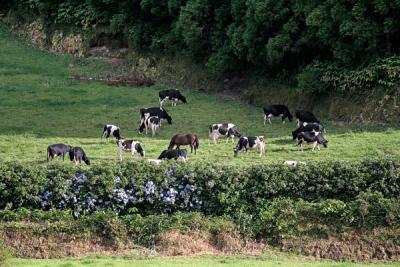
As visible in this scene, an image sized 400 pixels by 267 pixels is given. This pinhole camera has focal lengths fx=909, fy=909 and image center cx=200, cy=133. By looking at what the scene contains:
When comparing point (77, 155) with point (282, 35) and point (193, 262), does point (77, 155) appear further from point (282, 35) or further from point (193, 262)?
point (282, 35)

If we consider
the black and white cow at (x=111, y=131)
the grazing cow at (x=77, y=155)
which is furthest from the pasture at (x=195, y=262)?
the black and white cow at (x=111, y=131)

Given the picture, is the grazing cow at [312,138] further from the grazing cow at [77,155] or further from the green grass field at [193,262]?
the green grass field at [193,262]

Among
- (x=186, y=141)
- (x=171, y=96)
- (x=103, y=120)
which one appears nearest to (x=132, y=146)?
(x=186, y=141)

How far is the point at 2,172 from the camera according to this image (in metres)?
25.9

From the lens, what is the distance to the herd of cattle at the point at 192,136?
3253 centimetres

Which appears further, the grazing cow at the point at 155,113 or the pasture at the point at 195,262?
the grazing cow at the point at 155,113

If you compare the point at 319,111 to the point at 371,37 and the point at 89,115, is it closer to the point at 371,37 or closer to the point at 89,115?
the point at 371,37

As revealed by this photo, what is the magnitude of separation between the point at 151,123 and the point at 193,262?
50.3ft

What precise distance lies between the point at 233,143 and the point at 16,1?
3005 centimetres

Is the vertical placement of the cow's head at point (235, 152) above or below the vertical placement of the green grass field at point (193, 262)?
above

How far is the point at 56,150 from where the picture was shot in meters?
32.7

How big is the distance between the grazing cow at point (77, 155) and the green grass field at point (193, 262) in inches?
346

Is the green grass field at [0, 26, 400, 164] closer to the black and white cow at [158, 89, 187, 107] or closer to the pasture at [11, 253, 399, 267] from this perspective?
the black and white cow at [158, 89, 187, 107]

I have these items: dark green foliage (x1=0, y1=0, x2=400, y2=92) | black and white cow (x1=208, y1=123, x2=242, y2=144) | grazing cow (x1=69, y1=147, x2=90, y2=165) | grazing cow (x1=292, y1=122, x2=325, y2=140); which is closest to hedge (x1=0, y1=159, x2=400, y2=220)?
grazing cow (x1=69, y1=147, x2=90, y2=165)
